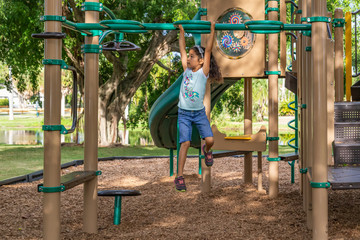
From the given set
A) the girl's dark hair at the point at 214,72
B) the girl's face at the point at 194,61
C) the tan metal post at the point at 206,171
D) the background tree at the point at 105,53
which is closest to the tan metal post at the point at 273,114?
the tan metal post at the point at 206,171

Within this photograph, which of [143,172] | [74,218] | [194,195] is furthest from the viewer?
[143,172]

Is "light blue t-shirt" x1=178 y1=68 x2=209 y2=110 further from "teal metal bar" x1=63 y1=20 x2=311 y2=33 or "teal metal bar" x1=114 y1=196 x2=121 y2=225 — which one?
"teal metal bar" x1=114 y1=196 x2=121 y2=225

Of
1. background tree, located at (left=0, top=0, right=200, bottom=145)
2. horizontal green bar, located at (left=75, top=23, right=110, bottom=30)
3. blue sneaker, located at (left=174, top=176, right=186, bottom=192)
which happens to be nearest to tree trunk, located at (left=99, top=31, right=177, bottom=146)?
background tree, located at (left=0, top=0, right=200, bottom=145)

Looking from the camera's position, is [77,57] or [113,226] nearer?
[113,226]

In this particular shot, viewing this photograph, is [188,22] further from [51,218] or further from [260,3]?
[260,3]

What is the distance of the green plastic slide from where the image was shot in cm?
784

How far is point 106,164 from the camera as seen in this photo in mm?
10820

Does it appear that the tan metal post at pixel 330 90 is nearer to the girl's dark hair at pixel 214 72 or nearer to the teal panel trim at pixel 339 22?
the girl's dark hair at pixel 214 72

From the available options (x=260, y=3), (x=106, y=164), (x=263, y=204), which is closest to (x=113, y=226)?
(x=263, y=204)

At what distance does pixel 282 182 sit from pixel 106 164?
422cm

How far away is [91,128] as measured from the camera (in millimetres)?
4914

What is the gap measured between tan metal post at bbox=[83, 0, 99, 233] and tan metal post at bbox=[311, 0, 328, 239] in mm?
2191

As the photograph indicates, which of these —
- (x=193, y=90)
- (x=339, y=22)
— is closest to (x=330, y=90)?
(x=193, y=90)

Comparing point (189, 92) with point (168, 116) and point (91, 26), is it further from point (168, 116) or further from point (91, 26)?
point (168, 116)
